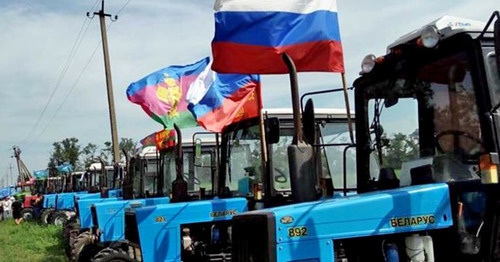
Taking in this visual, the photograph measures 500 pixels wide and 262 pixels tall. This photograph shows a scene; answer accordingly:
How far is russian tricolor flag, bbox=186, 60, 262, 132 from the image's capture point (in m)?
8.02

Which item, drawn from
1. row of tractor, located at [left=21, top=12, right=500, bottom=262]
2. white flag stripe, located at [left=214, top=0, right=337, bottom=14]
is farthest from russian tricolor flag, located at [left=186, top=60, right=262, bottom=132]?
row of tractor, located at [left=21, top=12, right=500, bottom=262]

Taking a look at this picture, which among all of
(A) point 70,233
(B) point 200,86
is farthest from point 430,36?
(A) point 70,233

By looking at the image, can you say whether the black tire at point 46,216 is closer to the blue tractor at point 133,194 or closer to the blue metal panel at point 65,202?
the blue metal panel at point 65,202

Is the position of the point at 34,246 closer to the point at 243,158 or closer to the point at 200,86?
the point at 200,86

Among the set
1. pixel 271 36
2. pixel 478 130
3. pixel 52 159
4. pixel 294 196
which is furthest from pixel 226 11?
pixel 52 159

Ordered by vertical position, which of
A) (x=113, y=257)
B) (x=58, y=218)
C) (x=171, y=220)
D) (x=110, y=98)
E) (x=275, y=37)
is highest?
(x=110, y=98)

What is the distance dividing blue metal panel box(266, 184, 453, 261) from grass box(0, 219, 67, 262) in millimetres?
10147

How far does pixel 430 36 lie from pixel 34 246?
14.0 meters

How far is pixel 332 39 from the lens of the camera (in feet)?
19.2

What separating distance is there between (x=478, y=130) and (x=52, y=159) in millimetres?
71613

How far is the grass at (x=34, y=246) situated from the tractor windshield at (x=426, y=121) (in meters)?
9.79

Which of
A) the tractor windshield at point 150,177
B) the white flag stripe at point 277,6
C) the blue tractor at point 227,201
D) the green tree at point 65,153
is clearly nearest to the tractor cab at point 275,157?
the blue tractor at point 227,201

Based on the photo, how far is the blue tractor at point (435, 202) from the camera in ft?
10.6

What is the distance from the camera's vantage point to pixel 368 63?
163 inches
